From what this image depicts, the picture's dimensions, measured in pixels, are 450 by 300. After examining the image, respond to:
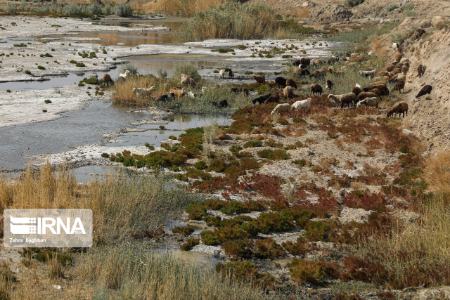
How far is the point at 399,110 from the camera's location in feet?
76.2

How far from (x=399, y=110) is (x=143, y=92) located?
495 inches

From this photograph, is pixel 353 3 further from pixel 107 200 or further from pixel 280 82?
pixel 107 200

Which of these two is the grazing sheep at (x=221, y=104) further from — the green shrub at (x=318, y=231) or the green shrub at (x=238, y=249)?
the green shrub at (x=238, y=249)

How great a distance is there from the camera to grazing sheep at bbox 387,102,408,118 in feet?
75.9

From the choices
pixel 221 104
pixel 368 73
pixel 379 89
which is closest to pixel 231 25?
pixel 368 73

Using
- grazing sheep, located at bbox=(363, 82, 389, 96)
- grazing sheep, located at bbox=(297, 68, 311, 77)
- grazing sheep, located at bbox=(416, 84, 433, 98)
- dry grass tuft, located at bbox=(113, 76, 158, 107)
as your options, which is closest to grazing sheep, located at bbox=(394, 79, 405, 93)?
grazing sheep, located at bbox=(363, 82, 389, 96)

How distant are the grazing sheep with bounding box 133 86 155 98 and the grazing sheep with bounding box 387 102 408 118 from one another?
12.0m

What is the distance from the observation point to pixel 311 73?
35938 millimetres

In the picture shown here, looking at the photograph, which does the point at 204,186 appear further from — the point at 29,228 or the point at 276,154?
the point at 29,228

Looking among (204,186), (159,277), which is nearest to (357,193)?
(204,186)

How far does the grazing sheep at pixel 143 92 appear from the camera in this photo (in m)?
28.3

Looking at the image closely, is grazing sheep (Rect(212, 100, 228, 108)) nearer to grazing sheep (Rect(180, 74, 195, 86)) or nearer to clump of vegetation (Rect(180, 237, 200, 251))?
grazing sheep (Rect(180, 74, 195, 86))

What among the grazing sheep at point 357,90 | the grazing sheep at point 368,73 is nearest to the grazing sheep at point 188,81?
the grazing sheep at point 357,90

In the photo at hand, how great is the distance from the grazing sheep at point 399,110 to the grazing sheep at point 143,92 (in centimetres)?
1199
